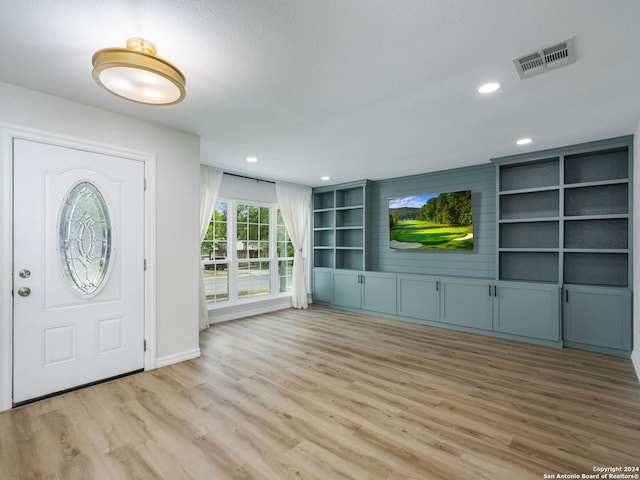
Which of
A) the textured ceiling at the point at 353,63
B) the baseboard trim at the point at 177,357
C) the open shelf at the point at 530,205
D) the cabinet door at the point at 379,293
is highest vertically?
the textured ceiling at the point at 353,63

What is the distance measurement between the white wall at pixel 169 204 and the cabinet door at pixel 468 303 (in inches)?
144

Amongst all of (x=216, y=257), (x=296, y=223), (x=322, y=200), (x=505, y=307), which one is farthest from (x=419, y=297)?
(x=216, y=257)

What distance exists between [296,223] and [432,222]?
263 cm

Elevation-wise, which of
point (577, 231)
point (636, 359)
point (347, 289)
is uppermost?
point (577, 231)

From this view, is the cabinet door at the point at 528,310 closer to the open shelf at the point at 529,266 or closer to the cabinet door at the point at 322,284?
the open shelf at the point at 529,266

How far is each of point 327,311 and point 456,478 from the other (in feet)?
14.6

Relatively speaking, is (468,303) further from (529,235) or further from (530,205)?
(530,205)

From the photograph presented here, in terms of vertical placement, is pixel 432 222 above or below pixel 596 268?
above

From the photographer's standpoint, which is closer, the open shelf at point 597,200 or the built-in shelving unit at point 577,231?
the built-in shelving unit at point 577,231

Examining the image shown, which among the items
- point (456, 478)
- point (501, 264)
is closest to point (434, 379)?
point (456, 478)

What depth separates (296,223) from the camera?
655 centimetres

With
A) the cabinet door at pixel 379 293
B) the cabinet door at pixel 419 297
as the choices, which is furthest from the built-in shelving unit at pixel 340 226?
the cabinet door at pixel 419 297

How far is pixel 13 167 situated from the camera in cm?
256

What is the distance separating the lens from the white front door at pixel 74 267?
262 cm
